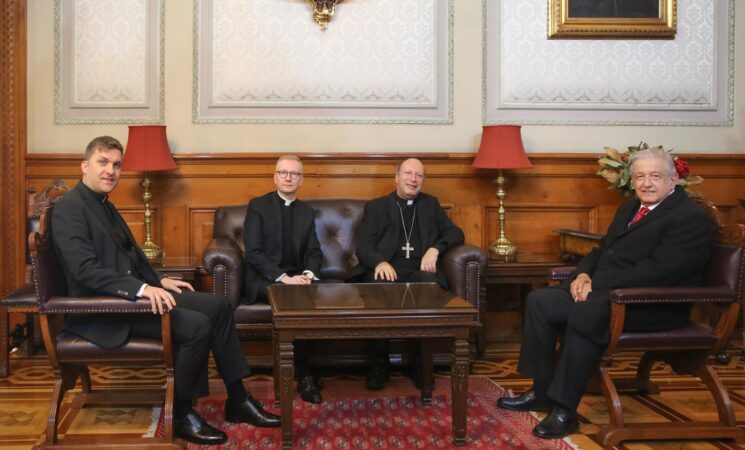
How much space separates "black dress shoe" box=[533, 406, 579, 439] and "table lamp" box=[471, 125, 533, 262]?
163 centimetres

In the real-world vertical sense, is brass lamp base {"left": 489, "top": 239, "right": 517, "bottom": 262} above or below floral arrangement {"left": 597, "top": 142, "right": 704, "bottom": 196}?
below

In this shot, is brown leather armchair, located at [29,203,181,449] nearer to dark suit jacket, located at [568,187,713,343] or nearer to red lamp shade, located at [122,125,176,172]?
red lamp shade, located at [122,125,176,172]

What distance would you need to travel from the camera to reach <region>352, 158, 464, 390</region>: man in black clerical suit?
15.2ft

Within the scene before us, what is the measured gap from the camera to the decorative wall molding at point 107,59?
5.23 meters

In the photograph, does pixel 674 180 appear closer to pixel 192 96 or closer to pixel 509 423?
pixel 509 423

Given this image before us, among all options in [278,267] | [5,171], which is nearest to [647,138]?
[278,267]

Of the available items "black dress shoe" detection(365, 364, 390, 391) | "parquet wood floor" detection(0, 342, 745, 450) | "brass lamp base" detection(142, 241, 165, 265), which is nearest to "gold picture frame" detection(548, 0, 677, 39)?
"parquet wood floor" detection(0, 342, 745, 450)

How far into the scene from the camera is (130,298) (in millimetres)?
3238

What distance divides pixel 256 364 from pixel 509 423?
1625 millimetres

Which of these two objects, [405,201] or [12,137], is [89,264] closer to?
[405,201]

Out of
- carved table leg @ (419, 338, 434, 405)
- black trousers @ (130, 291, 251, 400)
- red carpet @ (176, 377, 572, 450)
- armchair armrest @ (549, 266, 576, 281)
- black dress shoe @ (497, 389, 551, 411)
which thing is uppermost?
armchair armrest @ (549, 266, 576, 281)

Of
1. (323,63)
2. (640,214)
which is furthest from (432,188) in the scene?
(640,214)

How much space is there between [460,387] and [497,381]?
1.17 meters

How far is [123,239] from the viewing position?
12.1 feet
